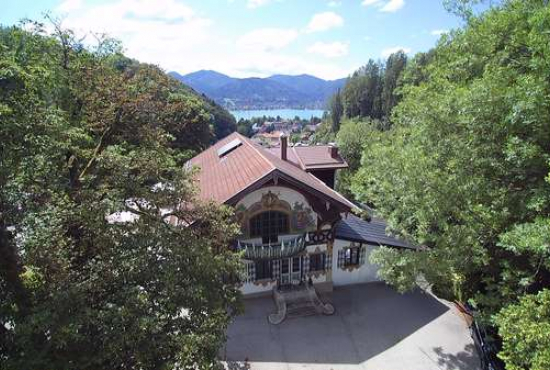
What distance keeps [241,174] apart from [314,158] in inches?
399

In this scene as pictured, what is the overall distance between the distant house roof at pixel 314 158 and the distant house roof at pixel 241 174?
4063mm

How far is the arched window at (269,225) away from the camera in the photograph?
18203 mm

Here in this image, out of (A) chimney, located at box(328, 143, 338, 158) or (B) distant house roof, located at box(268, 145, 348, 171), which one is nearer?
(B) distant house roof, located at box(268, 145, 348, 171)

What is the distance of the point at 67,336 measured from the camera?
746 cm

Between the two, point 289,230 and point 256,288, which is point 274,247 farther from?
point 256,288

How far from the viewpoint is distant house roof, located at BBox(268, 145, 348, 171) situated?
88.3ft

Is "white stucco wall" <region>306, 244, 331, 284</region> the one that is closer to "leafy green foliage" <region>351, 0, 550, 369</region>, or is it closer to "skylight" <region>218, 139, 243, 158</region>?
"leafy green foliage" <region>351, 0, 550, 369</region>

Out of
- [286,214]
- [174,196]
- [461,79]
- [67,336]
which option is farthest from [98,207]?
[461,79]

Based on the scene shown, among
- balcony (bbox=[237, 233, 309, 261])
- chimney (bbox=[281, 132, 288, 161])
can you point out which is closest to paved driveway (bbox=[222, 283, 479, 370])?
balcony (bbox=[237, 233, 309, 261])

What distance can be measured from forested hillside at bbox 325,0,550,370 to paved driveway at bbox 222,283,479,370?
303 cm

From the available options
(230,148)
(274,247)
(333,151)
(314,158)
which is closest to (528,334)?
(274,247)

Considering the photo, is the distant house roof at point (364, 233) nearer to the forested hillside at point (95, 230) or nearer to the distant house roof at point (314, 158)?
the distant house roof at point (314, 158)

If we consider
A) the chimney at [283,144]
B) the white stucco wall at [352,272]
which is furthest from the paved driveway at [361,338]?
the chimney at [283,144]

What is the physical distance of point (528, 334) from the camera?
314 inches
